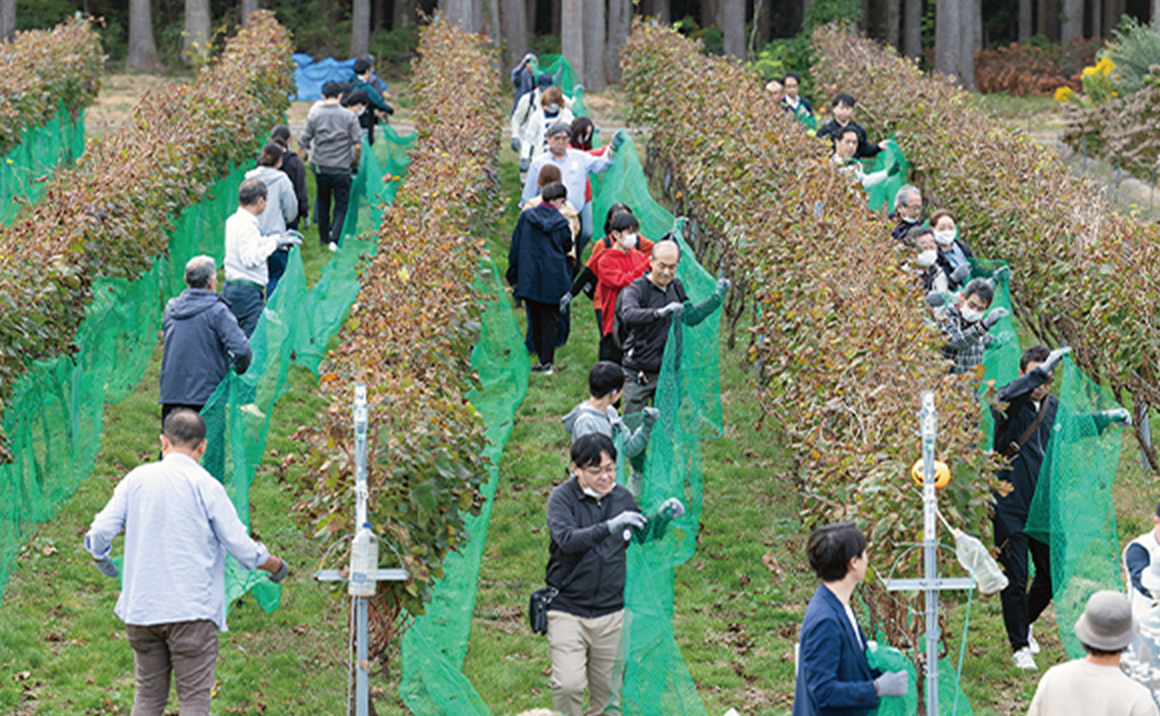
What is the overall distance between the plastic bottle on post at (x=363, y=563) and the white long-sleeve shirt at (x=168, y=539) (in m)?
0.72

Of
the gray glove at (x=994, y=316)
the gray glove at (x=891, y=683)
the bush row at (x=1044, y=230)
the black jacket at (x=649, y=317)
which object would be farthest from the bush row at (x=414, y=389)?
the bush row at (x=1044, y=230)

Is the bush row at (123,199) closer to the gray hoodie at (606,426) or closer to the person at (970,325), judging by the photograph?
the gray hoodie at (606,426)

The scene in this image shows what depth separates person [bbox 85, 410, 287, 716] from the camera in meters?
6.10

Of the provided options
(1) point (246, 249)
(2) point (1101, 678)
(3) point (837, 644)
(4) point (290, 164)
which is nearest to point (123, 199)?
(1) point (246, 249)

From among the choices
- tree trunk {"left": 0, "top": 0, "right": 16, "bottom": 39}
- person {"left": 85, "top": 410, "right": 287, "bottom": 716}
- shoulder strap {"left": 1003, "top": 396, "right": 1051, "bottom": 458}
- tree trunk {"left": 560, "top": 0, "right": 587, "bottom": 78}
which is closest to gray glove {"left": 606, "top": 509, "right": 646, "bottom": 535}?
person {"left": 85, "top": 410, "right": 287, "bottom": 716}

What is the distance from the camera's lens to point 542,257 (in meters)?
12.0

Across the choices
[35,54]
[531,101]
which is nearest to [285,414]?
[531,101]

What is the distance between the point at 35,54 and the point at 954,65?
2065cm

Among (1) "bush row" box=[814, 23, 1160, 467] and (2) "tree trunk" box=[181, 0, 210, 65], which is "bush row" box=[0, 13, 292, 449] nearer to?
(1) "bush row" box=[814, 23, 1160, 467]

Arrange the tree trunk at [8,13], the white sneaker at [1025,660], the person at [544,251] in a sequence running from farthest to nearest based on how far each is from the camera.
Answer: the tree trunk at [8,13] < the person at [544,251] < the white sneaker at [1025,660]

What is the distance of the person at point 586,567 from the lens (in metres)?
6.71

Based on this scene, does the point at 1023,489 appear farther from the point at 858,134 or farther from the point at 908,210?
the point at 858,134

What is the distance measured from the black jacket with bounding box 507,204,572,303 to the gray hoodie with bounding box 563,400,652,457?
3450 mm

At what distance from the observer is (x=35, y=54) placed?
18.4 meters
